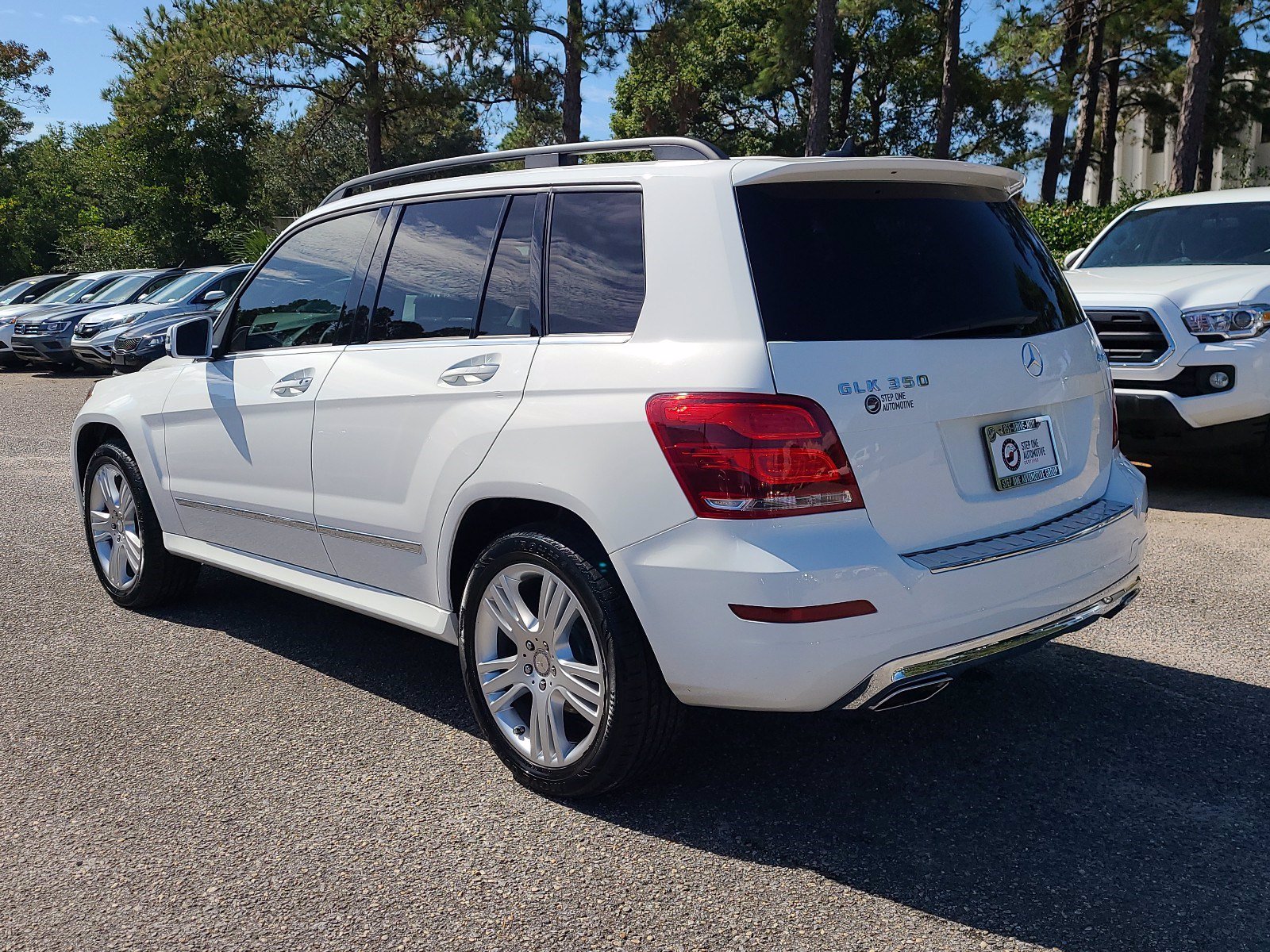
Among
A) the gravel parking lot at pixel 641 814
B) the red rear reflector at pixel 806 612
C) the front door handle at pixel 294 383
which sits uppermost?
the front door handle at pixel 294 383

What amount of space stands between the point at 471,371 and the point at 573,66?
23.5m

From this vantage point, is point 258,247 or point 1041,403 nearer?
point 1041,403

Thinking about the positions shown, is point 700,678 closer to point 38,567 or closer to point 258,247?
point 38,567

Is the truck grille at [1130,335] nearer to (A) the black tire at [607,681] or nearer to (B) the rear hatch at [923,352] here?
(B) the rear hatch at [923,352]

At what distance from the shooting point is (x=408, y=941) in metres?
2.73

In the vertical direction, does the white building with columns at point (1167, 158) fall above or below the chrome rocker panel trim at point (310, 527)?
above

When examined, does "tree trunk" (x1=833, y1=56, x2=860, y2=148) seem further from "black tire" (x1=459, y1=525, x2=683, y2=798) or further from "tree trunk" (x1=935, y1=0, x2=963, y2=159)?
"black tire" (x1=459, y1=525, x2=683, y2=798)

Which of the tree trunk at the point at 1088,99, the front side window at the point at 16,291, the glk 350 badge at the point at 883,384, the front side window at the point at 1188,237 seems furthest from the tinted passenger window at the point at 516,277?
the tree trunk at the point at 1088,99

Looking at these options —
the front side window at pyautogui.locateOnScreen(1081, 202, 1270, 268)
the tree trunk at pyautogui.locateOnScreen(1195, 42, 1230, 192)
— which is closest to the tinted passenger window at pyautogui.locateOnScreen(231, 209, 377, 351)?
the front side window at pyautogui.locateOnScreen(1081, 202, 1270, 268)

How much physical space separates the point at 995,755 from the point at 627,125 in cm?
4294

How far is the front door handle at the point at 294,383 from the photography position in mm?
4207

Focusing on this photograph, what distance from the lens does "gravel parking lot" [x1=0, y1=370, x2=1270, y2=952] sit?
9.15 ft

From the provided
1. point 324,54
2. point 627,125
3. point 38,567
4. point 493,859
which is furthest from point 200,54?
point 493,859

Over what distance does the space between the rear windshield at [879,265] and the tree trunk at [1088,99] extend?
1060 inches
